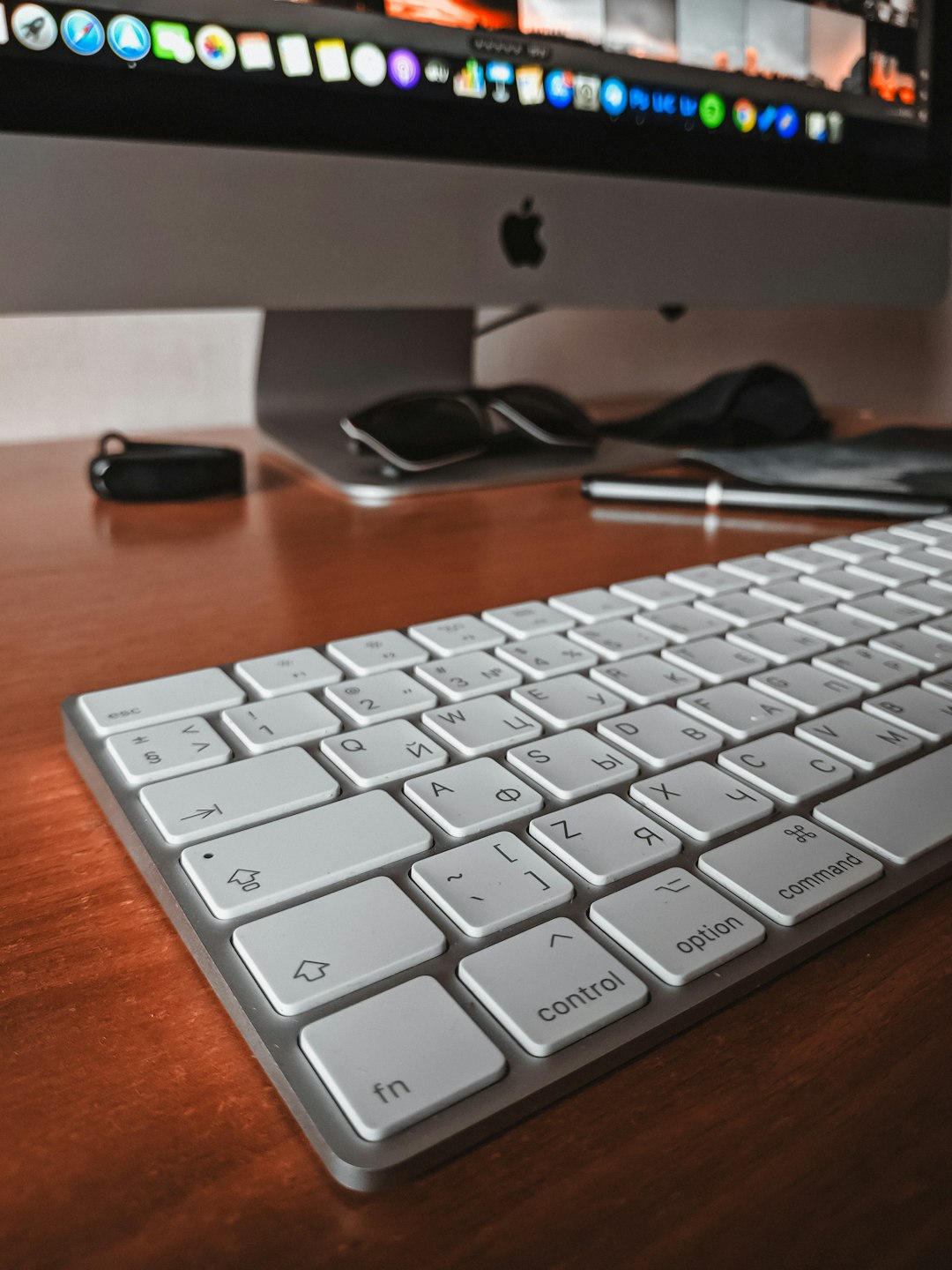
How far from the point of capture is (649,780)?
223mm

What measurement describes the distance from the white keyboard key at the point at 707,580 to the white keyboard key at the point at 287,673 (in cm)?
16

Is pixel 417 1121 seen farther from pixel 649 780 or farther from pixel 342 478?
pixel 342 478

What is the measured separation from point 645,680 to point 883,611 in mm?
120

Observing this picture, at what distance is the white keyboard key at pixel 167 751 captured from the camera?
23 centimetres

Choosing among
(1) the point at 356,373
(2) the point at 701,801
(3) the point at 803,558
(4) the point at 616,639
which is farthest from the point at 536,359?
(2) the point at 701,801

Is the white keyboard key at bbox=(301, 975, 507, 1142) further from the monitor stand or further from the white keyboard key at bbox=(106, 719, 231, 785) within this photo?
the monitor stand

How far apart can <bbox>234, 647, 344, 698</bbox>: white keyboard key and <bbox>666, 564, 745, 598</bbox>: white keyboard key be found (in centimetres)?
16

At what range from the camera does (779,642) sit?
316mm

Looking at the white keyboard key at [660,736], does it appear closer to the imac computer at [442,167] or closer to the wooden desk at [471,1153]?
the wooden desk at [471,1153]

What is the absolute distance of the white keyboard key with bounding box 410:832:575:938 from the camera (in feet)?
0.58

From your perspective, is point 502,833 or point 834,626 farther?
point 834,626

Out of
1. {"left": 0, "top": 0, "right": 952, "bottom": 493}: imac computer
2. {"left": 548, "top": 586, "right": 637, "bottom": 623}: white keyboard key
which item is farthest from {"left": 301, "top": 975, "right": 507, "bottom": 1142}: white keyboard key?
{"left": 0, "top": 0, "right": 952, "bottom": 493}: imac computer

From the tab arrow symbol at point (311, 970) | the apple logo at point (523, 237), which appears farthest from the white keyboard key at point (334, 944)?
the apple logo at point (523, 237)

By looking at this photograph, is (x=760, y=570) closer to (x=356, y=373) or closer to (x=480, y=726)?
(x=480, y=726)
